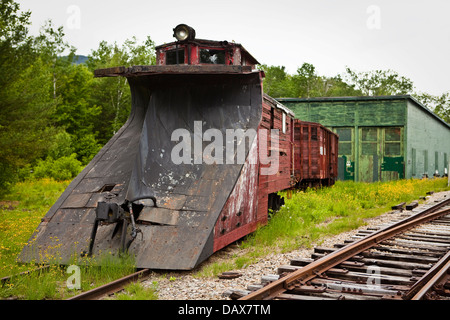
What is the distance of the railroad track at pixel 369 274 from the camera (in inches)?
199

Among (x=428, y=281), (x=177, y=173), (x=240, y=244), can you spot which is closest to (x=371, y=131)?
(x=240, y=244)

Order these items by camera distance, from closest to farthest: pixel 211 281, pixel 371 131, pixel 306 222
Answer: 1. pixel 211 281
2. pixel 306 222
3. pixel 371 131

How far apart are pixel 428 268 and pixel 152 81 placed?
5.70 metres

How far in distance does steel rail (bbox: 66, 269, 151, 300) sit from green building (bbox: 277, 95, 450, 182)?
24.2 m

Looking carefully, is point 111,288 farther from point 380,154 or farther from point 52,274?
point 380,154

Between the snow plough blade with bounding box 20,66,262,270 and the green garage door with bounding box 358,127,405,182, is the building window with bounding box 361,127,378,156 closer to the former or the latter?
the green garage door with bounding box 358,127,405,182

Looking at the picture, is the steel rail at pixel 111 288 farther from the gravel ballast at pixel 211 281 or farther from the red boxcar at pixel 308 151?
the red boxcar at pixel 308 151

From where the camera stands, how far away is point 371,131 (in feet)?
95.1

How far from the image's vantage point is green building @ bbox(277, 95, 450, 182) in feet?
93.1

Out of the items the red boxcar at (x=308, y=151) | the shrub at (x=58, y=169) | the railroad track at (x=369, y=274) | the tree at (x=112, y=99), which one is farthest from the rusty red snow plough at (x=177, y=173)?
the tree at (x=112, y=99)

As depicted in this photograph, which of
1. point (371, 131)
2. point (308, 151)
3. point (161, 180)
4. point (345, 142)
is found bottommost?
point (161, 180)

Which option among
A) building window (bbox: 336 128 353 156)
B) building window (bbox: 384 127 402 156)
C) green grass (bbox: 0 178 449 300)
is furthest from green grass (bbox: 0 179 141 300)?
building window (bbox: 384 127 402 156)

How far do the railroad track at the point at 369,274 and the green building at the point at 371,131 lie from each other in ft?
68.0

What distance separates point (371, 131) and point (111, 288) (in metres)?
26.2
